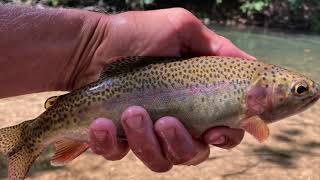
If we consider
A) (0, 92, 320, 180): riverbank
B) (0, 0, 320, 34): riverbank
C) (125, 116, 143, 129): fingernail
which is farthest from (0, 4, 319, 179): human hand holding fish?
(0, 0, 320, 34): riverbank

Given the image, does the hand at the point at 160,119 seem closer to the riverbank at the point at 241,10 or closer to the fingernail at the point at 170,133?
the fingernail at the point at 170,133

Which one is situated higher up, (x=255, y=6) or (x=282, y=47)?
(x=282, y=47)

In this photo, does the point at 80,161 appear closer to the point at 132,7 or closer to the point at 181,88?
the point at 181,88

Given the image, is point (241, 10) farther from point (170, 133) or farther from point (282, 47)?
point (170, 133)

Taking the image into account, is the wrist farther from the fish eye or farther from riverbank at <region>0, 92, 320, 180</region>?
riverbank at <region>0, 92, 320, 180</region>

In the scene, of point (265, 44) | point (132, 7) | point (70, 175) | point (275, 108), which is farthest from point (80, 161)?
point (132, 7)

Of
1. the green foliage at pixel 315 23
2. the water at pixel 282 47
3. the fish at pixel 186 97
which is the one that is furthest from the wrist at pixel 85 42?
the green foliage at pixel 315 23

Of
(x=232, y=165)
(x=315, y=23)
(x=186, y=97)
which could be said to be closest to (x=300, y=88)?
(x=186, y=97)
